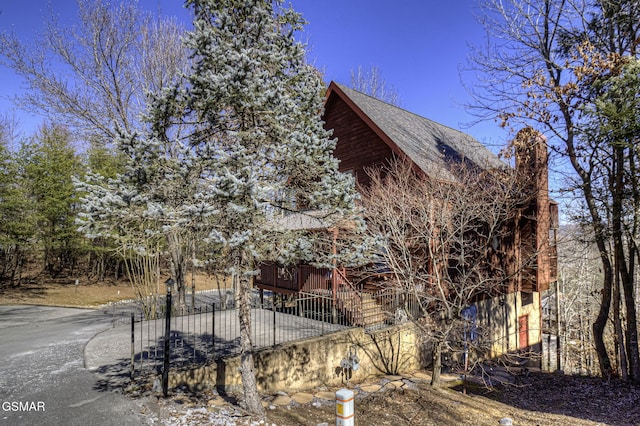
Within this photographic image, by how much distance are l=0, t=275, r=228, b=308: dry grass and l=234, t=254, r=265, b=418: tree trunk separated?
1394cm

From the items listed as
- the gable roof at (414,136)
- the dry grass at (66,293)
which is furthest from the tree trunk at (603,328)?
the dry grass at (66,293)

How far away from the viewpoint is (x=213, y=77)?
4816mm

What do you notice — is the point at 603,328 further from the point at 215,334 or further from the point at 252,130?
the point at 252,130

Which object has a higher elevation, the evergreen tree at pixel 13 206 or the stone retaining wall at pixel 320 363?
the evergreen tree at pixel 13 206

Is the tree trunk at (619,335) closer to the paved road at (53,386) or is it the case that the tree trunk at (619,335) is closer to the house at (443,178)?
the house at (443,178)

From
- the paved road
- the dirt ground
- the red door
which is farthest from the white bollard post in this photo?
the red door

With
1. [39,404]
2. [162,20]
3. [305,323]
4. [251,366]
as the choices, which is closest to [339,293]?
[305,323]

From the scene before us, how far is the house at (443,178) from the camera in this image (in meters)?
11.4

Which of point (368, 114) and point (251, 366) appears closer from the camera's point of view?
point (251, 366)

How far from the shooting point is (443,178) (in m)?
10.5

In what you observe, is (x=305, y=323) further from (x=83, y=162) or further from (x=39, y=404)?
(x=83, y=162)

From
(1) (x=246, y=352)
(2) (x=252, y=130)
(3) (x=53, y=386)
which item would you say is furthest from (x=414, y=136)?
(3) (x=53, y=386)

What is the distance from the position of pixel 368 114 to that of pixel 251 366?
9.78 m

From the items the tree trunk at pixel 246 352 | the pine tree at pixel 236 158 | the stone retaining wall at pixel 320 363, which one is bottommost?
the stone retaining wall at pixel 320 363
